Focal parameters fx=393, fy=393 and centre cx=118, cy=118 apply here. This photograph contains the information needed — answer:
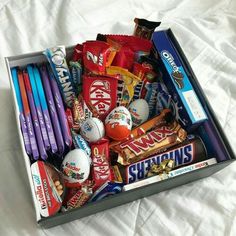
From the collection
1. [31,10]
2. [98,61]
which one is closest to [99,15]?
[31,10]

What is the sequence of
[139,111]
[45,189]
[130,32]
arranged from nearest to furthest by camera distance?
[45,189] → [139,111] → [130,32]

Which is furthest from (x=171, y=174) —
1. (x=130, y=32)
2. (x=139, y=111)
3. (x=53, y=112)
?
(x=130, y=32)

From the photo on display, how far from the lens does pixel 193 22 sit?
3.29 feet

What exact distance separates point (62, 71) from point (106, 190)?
0.82 feet

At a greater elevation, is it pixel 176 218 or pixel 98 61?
pixel 98 61

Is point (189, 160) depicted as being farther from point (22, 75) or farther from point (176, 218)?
point (22, 75)

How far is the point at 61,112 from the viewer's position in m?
0.75

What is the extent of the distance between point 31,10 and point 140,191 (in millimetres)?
549

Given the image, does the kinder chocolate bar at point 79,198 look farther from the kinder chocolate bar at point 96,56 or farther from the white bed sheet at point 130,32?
the kinder chocolate bar at point 96,56

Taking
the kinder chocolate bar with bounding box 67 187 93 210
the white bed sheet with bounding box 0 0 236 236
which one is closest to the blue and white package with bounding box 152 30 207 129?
the white bed sheet with bounding box 0 0 236 236

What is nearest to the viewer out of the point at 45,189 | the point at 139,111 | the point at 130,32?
the point at 45,189

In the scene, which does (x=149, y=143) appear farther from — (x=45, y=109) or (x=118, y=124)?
(x=45, y=109)

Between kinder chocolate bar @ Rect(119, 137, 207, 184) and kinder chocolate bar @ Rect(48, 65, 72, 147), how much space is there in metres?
0.12

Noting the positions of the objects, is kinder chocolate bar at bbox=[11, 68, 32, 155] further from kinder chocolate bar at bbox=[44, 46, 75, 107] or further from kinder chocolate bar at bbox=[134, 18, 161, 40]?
kinder chocolate bar at bbox=[134, 18, 161, 40]
